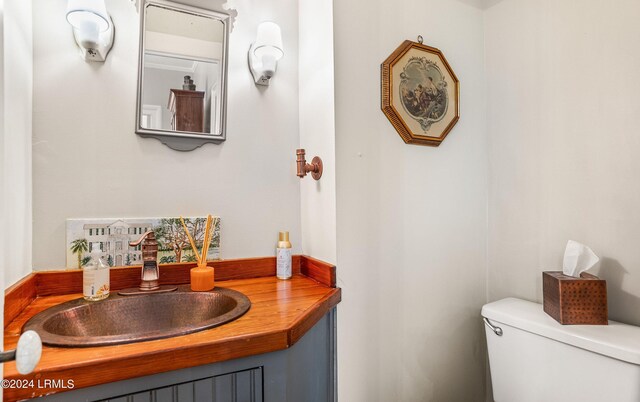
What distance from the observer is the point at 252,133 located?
1305 mm

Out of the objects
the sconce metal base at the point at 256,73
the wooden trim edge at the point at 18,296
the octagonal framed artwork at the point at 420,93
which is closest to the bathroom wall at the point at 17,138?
the wooden trim edge at the point at 18,296

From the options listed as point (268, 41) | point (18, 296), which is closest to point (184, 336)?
point (18, 296)

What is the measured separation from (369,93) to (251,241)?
722mm

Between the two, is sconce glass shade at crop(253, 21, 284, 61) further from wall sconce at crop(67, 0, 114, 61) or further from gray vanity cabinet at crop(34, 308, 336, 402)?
gray vanity cabinet at crop(34, 308, 336, 402)

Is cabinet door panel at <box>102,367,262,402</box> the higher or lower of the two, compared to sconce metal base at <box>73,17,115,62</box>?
lower

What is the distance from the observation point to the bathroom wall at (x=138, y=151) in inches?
40.6

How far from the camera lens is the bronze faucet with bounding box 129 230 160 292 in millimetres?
1049

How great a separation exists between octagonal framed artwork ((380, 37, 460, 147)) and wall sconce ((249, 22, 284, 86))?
1.34 feet

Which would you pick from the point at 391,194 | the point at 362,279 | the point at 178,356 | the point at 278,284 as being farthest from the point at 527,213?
the point at 178,356

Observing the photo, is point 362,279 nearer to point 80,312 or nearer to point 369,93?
point 369,93

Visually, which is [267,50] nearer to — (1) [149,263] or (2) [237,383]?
(1) [149,263]

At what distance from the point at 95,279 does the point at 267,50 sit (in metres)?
0.97

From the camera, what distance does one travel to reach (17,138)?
2.94 ft

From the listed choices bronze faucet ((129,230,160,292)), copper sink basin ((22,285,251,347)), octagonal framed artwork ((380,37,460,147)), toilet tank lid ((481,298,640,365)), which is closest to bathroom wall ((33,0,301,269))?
bronze faucet ((129,230,160,292))
